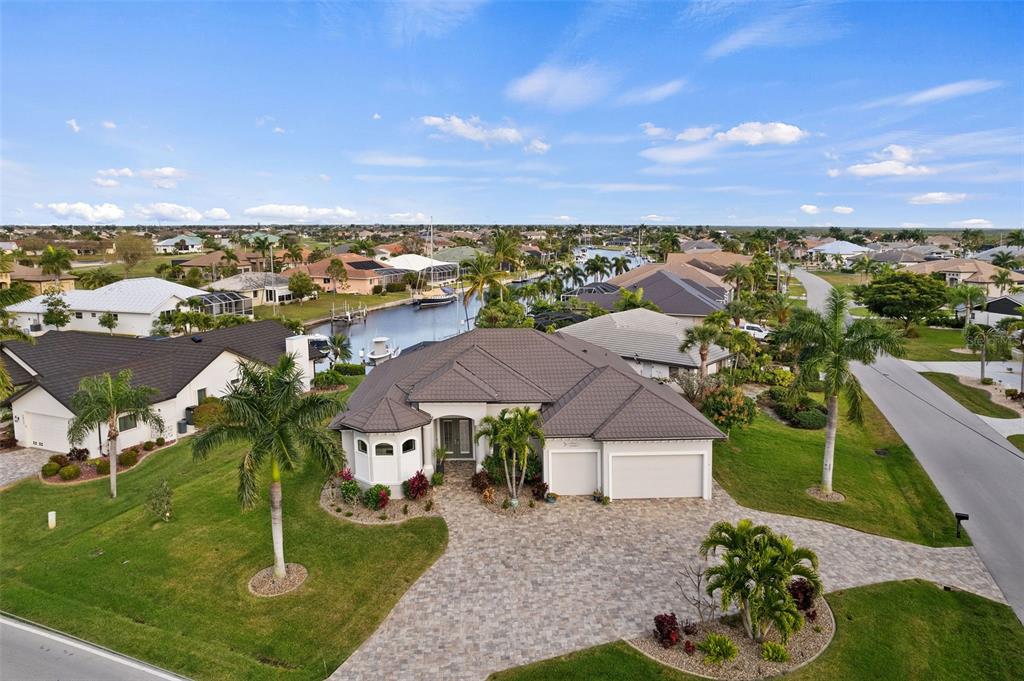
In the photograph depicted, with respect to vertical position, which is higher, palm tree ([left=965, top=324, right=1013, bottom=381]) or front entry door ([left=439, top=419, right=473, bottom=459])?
palm tree ([left=965, top=324, right=1013, bottom=381])

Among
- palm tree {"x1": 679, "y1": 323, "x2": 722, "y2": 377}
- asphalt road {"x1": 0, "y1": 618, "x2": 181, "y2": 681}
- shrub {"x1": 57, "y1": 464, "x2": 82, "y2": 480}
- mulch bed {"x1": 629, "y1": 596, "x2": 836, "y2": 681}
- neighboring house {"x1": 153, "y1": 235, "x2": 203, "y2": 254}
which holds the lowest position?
asphalt road {"x1": 0, "y1": 618, "x2": 181, "y2": 681}

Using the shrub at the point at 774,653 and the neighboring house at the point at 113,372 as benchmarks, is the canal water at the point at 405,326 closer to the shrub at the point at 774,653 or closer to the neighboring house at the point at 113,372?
the neighboring house at the point at 113,372

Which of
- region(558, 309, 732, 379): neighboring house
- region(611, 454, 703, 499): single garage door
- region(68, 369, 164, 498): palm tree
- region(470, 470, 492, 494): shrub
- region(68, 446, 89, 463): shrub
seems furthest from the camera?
region(558, 309, 732, 379): neighboring house

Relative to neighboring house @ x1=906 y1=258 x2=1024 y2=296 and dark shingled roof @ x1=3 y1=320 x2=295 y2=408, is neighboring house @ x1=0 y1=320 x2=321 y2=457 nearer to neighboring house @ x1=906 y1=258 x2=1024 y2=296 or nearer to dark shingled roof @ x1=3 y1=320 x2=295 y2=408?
dark shingled roof @ x1=3 y1=320 x2=295 y2=408

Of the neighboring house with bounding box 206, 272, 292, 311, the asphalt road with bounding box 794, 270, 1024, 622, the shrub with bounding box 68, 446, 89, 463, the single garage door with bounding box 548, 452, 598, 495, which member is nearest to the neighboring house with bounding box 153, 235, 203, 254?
the neighboring house with bounding box 206, 272, 292, 311

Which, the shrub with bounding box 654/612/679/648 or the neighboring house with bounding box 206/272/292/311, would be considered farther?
the neighboring house with bounding box 206/272/292/311

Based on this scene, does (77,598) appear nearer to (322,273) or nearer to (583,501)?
(583,501)
